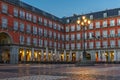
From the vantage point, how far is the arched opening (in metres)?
53.5

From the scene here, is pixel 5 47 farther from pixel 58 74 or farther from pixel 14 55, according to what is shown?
pixel 58 74

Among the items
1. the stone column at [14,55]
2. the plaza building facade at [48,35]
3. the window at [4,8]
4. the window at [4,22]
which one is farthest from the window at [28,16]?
the stone column at [14,55]

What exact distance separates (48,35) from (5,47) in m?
20.4

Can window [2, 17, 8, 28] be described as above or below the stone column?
above

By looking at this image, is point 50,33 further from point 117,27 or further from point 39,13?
point 117,27

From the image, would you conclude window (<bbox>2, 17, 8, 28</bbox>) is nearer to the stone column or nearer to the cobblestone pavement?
the stone column

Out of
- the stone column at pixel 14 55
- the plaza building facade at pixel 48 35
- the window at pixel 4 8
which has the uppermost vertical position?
the window at pixel 4 8

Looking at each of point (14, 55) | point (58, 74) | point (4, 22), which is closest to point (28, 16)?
point (4, 22)

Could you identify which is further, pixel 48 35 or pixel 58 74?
pixel 48 35

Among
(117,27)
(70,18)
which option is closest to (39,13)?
(70,18)

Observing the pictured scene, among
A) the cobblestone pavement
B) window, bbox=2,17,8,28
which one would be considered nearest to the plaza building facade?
window, bbox=2,17,8,28

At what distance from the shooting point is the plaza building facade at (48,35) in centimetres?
5366

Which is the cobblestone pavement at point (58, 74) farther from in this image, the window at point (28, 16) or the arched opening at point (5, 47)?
the window at point (28, 16)

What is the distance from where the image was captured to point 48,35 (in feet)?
235
